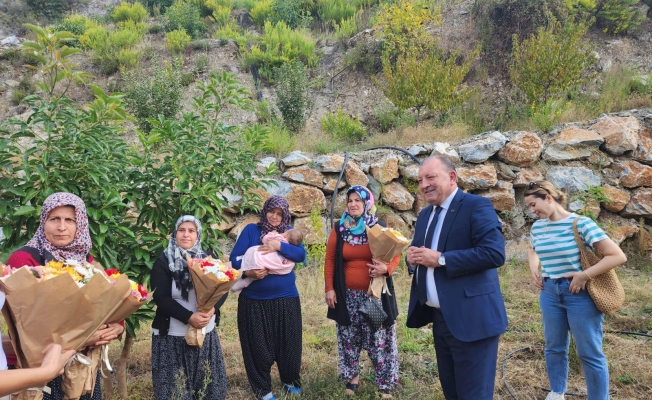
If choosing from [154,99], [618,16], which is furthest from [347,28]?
[618,16]

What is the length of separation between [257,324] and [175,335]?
0.70 meters

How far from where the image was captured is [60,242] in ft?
8.77

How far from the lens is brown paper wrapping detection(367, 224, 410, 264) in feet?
11.4

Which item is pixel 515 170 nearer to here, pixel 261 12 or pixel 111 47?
pixel 261 12

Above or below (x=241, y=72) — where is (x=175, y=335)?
below

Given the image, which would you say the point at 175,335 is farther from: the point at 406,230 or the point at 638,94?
the point at 638,94

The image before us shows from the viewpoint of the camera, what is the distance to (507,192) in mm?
7602

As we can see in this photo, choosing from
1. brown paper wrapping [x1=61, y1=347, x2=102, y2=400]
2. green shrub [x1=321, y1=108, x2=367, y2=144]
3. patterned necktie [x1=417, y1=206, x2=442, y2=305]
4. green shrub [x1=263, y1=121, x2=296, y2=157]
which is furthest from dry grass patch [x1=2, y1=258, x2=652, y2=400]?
green shrub [x1=321, y1=108, x2=367, y2=144]

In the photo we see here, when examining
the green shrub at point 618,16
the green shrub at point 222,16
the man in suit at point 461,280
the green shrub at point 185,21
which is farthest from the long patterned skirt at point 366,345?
the green shrub at point 222,16

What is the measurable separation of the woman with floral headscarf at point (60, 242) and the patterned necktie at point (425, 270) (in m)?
1.81

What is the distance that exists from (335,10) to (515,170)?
9.41 m

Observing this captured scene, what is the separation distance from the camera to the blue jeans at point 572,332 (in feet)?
10.3

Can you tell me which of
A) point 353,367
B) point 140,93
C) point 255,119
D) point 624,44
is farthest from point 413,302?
point 624,44

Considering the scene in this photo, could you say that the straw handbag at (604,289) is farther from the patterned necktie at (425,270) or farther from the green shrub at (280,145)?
the green shrub at (280,145)
